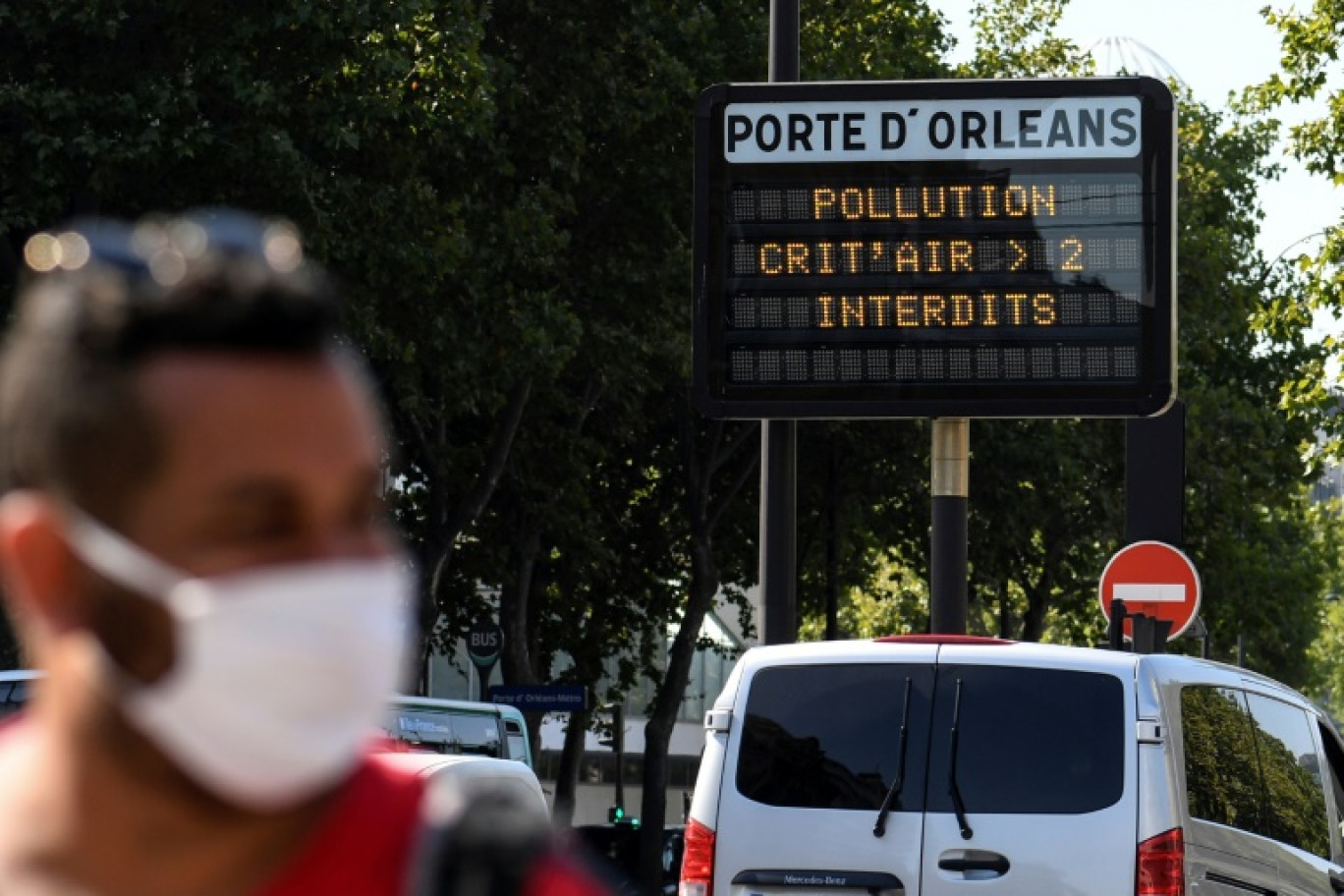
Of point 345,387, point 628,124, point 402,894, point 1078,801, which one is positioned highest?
point 628,124

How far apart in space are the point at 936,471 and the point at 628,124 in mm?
14789

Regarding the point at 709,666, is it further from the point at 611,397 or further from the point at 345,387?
the point at 345,387

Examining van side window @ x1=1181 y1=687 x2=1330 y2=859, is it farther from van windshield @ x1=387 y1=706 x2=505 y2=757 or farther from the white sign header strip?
van windshield @ x1=387 y1=706 x2=505 y2=757

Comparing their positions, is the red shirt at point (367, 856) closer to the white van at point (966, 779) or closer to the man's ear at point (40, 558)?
the man's ear at point (40, 558)

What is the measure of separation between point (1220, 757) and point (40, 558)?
29.2 ft

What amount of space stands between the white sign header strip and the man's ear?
12.5 metres

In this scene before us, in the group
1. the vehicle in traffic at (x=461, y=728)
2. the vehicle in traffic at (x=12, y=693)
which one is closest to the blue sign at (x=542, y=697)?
the vehicle in traffic at (x=461, y=728)

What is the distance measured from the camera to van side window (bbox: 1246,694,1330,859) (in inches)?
411

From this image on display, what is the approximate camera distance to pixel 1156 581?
17.8 metres

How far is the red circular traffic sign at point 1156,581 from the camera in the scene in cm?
1775

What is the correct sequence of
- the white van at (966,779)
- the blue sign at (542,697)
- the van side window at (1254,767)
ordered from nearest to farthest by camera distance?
the white van at (966,779) < the van side window at (1254,767) < the blue sign at (542,697)

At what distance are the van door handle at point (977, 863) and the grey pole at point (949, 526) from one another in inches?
252

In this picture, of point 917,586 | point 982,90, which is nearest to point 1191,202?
point 917,586

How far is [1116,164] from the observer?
13.7 m
